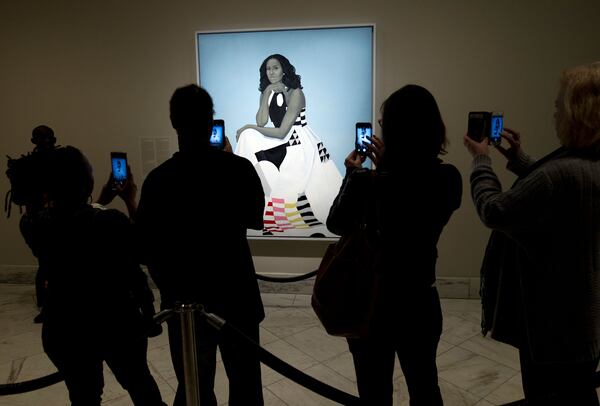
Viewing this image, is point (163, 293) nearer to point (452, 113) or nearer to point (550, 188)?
point (550, 188)

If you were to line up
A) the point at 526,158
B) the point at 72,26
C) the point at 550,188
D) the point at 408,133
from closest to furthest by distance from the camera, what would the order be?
1. the point at 550,188
2. the point at 408,133
3. the point at 526,158
4. the point at 72,26

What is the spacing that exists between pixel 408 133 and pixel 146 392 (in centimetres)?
167

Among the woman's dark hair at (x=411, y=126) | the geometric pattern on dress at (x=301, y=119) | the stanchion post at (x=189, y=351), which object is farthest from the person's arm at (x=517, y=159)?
the geometric pattern on dress at (x=301, y=119)

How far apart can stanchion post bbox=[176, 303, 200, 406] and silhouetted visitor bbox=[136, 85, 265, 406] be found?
0.13 metres

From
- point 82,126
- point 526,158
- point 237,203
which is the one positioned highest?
point 82,126

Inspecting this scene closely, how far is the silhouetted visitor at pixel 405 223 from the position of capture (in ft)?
5.13

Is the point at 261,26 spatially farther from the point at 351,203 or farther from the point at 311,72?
the point at 351,203

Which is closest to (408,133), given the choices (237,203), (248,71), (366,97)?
(237,203)

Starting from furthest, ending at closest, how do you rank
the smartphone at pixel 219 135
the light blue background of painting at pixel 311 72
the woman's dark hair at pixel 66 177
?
the light blue background of painting at pixel 311 72, the smartphone at pixel 219 135, the woman's dark hair at pixel 66 177

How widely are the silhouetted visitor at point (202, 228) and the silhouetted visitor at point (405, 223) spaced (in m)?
0.49

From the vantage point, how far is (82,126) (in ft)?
16.0

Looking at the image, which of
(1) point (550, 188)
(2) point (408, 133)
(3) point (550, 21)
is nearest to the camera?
(1) point (550, 188)

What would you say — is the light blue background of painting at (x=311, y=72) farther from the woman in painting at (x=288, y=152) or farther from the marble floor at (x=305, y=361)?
the marble floor at (x=305, y=361)

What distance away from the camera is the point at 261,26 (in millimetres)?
4355
